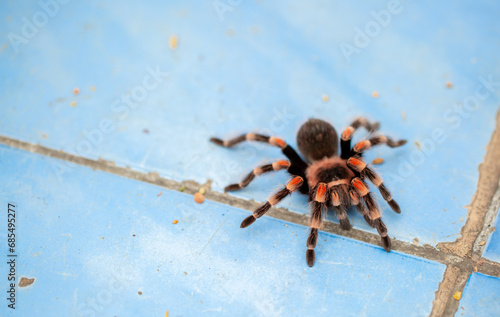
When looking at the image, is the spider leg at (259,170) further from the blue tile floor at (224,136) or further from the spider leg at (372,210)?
the spider leg at (372,210)

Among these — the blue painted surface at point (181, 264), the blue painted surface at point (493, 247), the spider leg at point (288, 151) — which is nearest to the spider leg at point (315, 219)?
the blue painted surface at point (181, 264)

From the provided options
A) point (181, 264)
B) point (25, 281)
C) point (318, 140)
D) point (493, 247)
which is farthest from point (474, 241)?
point (25, 281)

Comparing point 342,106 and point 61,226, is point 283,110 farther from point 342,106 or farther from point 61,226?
point 61,226

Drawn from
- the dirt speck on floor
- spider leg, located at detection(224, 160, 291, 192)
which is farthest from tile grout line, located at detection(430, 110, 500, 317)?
the dirt speck on floor

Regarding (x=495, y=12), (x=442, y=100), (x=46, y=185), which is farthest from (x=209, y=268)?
(x=495, y=12)

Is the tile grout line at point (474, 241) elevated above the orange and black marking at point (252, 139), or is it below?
above

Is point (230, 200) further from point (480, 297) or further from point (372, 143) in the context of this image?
point (480, 297)
